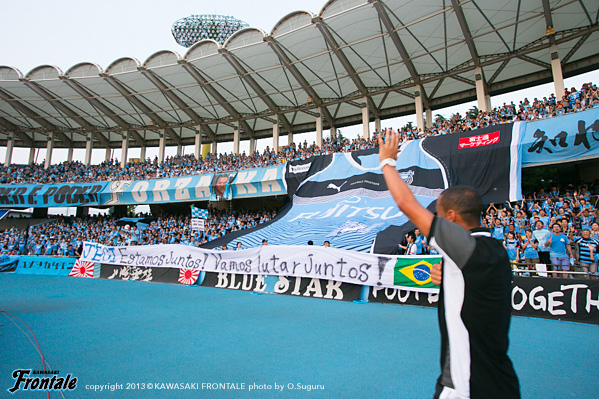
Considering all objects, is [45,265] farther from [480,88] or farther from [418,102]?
[480,88]

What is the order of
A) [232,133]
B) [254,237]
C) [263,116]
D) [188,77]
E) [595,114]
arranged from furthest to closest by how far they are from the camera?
[232,133]
[263,116]
[188,77]
[254,237]
[595,114]

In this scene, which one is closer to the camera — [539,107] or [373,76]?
[539,107]

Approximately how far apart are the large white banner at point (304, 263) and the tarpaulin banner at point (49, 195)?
16.7 meters

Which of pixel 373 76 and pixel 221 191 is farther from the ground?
pixel 373 76

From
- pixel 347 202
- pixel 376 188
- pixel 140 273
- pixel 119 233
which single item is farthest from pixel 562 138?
pixel 119 233

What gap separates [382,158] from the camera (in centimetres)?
202

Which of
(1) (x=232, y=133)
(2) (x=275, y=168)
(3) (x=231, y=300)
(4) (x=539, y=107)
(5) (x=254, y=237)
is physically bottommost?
(3) (x=231, y=300)

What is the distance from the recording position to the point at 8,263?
1980 cm

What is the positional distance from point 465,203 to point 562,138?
15.6 m

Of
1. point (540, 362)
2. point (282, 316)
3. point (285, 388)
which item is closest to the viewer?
point (285, 388)

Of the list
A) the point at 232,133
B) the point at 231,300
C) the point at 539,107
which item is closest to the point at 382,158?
the point at 231,300

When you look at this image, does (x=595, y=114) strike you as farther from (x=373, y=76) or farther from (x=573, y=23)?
(x=373, y=76)

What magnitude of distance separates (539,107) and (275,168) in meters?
14.8

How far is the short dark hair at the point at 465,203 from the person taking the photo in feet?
6.12
